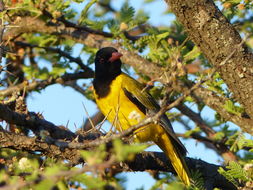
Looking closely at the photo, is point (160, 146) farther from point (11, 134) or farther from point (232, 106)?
point (11, 134)

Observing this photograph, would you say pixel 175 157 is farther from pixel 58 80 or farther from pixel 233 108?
pixel 58 80

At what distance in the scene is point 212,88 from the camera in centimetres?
527

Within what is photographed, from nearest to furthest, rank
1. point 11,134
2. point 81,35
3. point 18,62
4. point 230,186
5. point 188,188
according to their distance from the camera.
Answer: point 188,188 < point 11,134 < point 230,186 < point 81,35 < point 18,62

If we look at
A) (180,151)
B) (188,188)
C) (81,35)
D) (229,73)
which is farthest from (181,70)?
(81,35)

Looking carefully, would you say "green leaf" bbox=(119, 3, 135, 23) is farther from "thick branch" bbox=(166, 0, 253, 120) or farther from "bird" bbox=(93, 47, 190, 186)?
"thick branch" bbox=(166, 0, 253, 120)

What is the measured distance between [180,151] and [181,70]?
2.70 metres

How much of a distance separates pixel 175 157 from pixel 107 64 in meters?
1.42

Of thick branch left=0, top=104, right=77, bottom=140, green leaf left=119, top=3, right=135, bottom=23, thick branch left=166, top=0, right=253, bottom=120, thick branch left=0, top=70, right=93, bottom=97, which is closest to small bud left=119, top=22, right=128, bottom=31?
green leaf left=119, top=3, right=135, bottom=23

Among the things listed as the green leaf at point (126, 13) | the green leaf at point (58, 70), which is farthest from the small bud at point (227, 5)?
the green leaf at point (58, 70)

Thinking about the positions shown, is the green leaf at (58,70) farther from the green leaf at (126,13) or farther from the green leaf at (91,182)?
the green leaf at (91,182)

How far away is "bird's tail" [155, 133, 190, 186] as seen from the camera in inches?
192

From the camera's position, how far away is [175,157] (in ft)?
16.8

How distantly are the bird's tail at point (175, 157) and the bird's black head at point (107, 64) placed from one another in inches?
35.9

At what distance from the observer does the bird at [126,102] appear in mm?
5281
